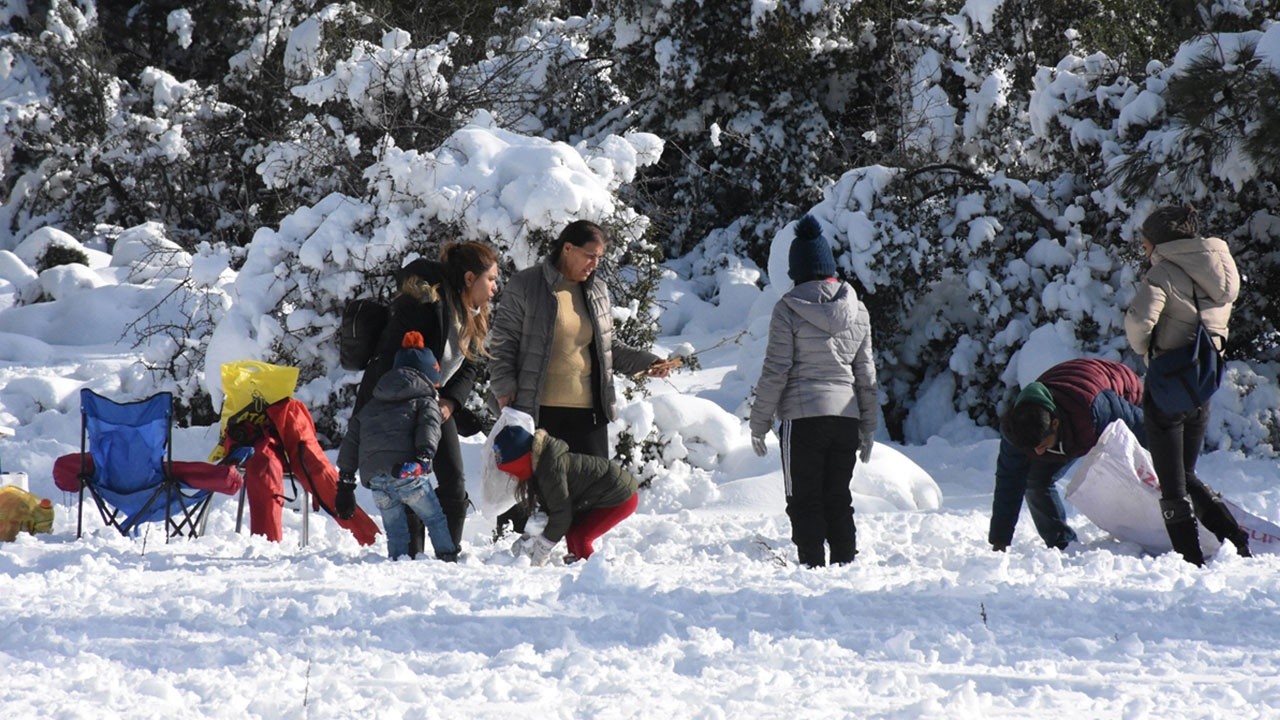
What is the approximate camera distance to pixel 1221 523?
5.41 m

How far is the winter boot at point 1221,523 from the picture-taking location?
17.7 ft

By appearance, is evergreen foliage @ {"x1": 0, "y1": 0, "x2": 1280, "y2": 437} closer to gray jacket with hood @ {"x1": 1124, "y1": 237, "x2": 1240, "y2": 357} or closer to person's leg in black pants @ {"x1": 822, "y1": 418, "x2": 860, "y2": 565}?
person's leg in black pants @ {"x1": 822, "y1": 418, "x2": 860, "y2": 565}

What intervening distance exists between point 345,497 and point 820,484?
2.03m

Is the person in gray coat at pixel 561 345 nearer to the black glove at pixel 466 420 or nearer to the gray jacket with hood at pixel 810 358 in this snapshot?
the black glove at pixel 466 420

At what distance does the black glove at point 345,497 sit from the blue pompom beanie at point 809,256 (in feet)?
6.90

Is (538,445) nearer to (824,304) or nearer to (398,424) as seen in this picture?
(398,424)

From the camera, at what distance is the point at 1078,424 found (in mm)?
5676

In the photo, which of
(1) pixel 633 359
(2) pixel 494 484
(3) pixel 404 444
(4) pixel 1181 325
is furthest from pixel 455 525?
(4) pixel 1181 325

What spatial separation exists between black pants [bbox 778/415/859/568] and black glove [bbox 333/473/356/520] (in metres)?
1.86

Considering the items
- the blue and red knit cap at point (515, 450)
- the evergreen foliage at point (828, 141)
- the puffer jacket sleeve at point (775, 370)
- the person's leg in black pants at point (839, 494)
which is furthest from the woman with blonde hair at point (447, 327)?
the evergreen foliage at point (828, 141)

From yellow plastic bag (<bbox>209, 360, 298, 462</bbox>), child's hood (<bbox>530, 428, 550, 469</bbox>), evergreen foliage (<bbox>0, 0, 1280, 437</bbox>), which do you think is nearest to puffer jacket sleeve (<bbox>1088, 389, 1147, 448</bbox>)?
child's hood (<bbox>530, 428, 550, 469</bbox>)

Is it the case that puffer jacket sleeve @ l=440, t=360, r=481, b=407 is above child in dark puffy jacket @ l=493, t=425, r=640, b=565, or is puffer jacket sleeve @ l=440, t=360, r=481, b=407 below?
above

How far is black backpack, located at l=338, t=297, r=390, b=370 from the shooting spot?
557 centimetres

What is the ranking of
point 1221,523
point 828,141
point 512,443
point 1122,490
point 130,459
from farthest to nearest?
point 828,141 < point 130,459 < point 1122,490 < point 1221,523 < point 512,443
